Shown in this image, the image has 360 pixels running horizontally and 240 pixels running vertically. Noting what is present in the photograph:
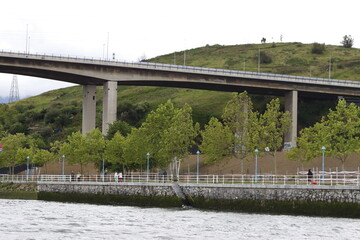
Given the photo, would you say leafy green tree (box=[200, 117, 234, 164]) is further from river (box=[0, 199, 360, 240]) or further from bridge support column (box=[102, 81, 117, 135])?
bridge support column (box=[102, 81, 117, 135])

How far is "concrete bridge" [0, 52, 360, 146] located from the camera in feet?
386

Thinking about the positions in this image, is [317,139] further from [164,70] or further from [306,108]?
[306,108]

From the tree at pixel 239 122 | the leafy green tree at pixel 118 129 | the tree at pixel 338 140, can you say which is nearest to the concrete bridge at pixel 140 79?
the leafy green tree at pixel 118 129

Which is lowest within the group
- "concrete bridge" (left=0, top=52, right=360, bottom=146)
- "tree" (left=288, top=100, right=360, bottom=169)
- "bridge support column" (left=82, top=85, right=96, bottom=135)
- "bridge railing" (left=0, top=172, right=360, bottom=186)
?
"bridge railing" (left=0, top=172, right=360, bottom=186)

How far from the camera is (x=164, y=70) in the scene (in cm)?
12638

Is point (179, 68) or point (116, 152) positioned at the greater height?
point (179, 68)

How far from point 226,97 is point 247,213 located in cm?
10922

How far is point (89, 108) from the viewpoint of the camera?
411 feet

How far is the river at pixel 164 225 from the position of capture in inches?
1769

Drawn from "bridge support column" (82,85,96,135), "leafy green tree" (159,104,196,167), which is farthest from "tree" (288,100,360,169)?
"bridge support column" (82,85,96,135)

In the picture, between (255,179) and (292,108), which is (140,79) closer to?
(292,108)

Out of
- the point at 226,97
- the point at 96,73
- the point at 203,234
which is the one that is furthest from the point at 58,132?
the point at 203,234

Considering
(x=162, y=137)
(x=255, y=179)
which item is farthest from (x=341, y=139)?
(x=162, y=137)

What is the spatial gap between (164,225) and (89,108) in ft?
252
